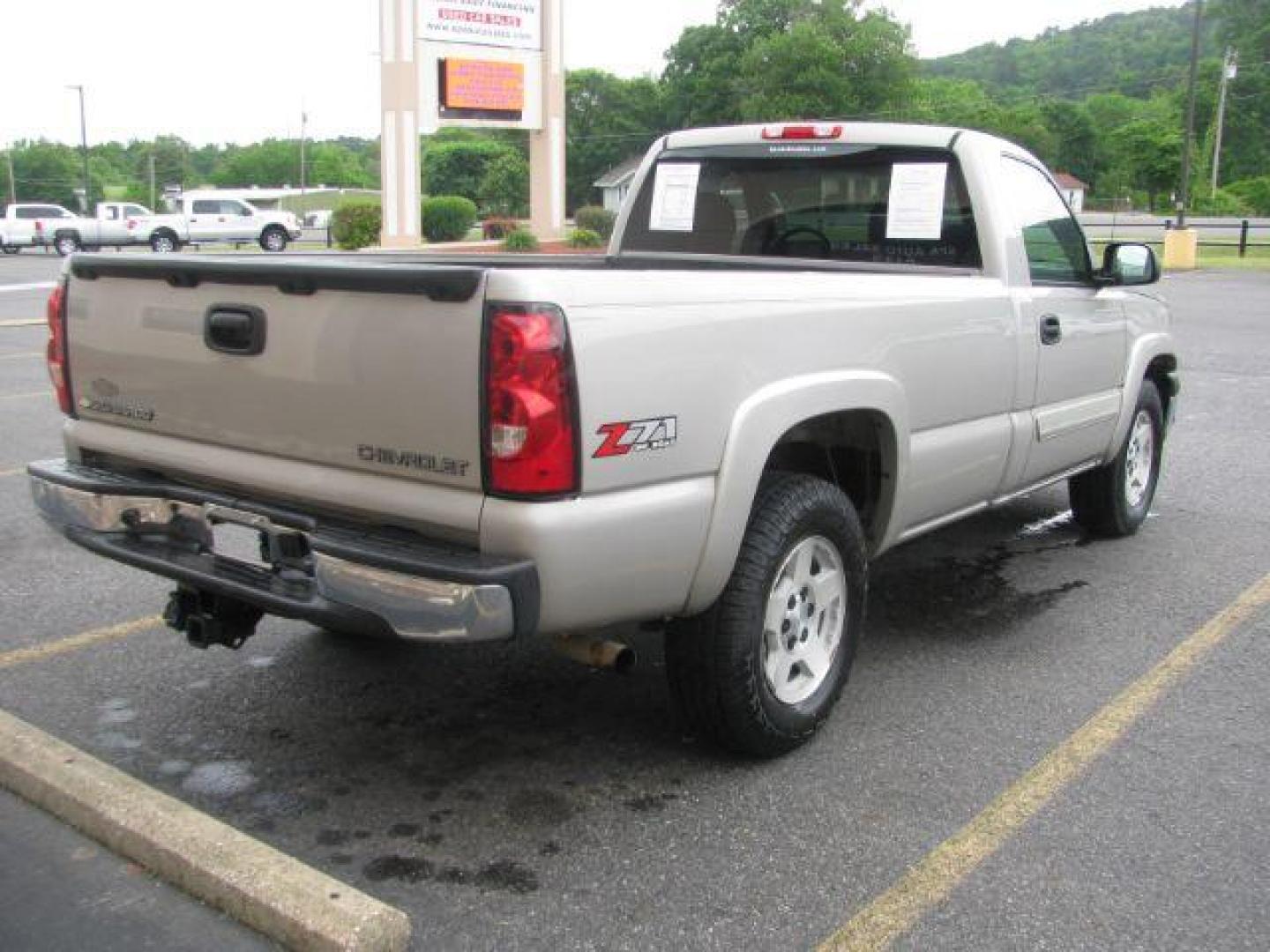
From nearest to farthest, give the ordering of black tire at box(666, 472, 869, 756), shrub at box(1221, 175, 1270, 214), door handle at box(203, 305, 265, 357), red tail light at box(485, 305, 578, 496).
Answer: red tail light at box(485, 305, 578, 496) < door handle at box(203, 305, 265, 357) < black tire at box(666, 472, 869, 756) < shrub at box(1221, 175, 1270, 214)

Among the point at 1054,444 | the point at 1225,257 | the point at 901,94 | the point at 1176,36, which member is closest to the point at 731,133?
the point at 1054,444

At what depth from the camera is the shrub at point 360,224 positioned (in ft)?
120

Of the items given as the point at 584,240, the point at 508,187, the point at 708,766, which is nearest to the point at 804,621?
the point at 708,766

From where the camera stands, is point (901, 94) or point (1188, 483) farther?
point (901, 94)

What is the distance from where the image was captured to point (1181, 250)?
3027 centimetres

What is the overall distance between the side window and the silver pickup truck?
13 cm

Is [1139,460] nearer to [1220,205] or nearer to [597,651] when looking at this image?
[597,651]

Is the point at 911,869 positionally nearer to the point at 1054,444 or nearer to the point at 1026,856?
the point at 1026,856

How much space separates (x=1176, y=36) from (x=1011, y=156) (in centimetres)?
11741

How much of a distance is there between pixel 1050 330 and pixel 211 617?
3.29 metres

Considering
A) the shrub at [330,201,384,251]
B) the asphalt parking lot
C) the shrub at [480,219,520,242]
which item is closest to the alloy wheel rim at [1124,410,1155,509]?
the asphalt parking lot

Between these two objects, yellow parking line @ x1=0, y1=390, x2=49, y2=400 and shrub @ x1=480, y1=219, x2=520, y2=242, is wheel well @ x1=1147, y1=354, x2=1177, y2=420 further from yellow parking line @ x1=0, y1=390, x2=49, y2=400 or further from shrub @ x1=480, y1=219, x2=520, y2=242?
shrub @ x1=480, y1=219, x2=520, y2=242

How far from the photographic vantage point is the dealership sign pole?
33719 mm

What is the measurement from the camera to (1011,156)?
16.8ft
